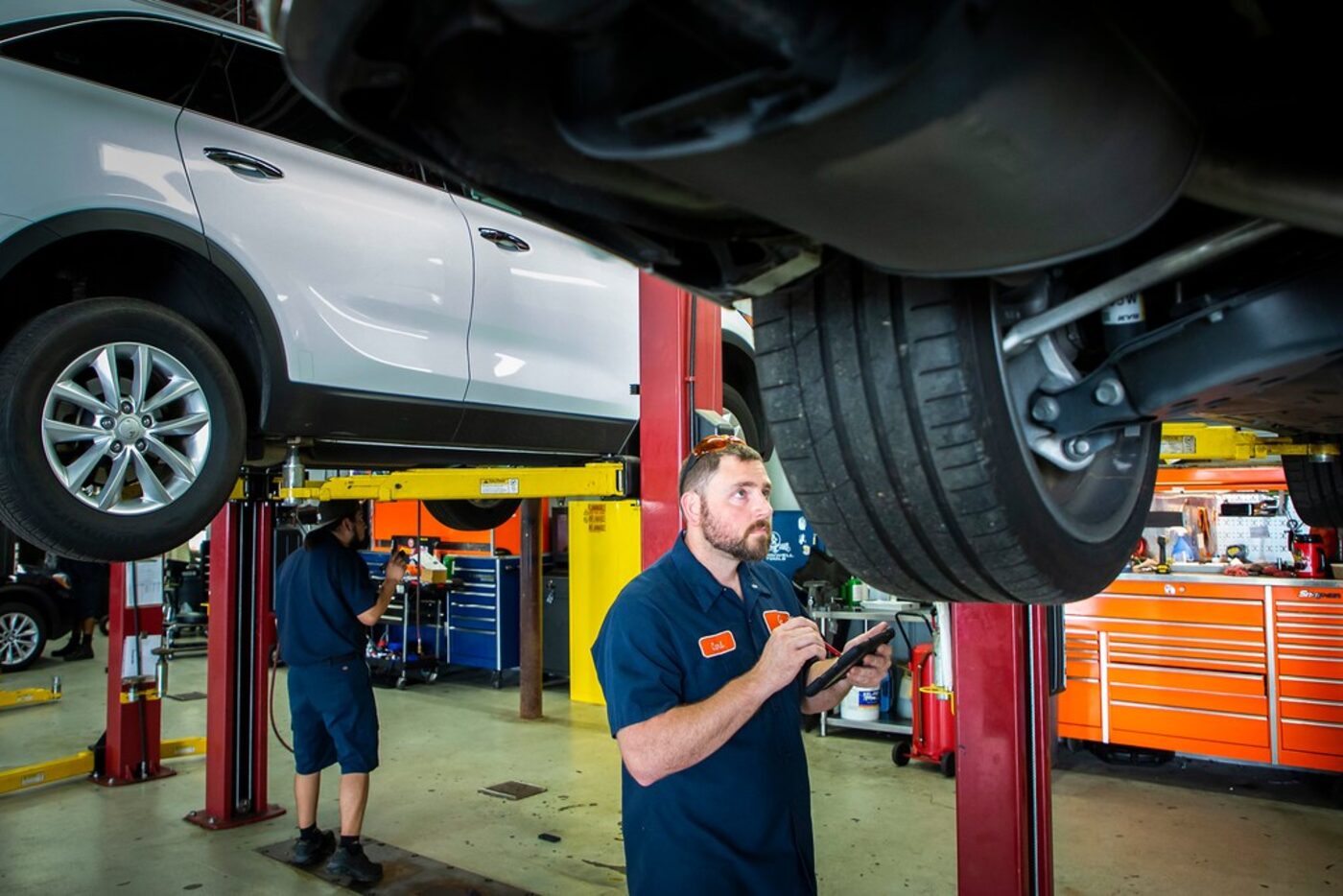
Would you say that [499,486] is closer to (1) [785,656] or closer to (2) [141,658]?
(1) [785,656]

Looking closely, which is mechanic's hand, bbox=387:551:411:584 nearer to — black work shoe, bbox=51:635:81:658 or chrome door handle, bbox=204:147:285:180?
chrome door handle, bbox=204:147:285:180

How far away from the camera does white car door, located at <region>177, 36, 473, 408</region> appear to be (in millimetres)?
2512

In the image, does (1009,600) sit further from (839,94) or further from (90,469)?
(90,469)

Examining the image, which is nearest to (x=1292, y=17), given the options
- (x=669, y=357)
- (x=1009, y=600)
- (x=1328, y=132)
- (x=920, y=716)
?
(x=1328, y=132)

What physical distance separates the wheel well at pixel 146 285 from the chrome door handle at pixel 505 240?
84 centimetres

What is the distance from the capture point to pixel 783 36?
733mm

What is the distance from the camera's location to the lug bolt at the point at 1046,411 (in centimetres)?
134

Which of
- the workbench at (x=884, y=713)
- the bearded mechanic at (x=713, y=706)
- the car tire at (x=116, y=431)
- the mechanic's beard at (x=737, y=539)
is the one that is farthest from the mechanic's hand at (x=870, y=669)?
the workbench at (x=884, y=713)

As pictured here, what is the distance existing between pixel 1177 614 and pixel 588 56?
488 cm

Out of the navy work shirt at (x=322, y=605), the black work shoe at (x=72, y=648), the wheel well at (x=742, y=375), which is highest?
the wheel well at (x=742, y=375)

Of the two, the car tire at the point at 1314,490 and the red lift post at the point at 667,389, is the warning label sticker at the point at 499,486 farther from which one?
the car tire at the point at 1314,490

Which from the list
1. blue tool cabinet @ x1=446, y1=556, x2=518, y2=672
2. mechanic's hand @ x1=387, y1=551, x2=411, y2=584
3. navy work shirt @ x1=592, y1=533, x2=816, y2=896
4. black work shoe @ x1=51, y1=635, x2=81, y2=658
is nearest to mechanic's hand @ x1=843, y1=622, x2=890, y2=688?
navy work shirt @ x1=592, y1=533, x2=816, y2=896

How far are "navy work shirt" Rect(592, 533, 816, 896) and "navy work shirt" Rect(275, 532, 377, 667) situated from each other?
1962mm

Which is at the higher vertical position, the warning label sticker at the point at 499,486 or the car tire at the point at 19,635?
the warning label sticker at the point at 499,486
